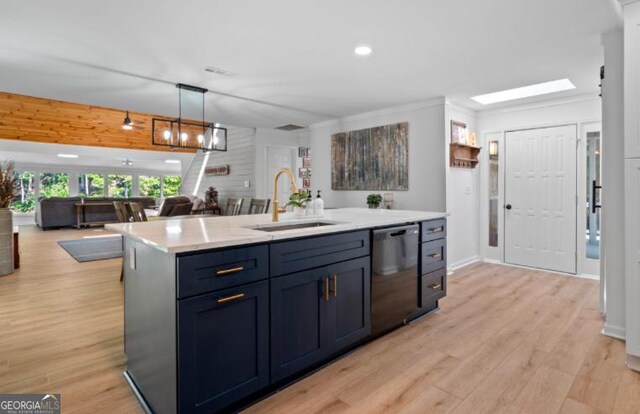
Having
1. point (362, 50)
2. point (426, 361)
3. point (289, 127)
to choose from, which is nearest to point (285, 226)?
point (426, 361)

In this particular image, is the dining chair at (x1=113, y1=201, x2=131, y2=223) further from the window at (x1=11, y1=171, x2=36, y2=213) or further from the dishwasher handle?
the window at (x1=11, y1=171, x2=36, y2=213)

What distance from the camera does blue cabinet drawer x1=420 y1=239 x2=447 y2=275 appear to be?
315 cm

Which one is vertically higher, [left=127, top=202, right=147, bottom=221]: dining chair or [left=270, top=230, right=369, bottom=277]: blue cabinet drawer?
[left=127, top=202, right=147, bottom=221]: dining chair

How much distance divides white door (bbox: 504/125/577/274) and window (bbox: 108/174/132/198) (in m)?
11.5

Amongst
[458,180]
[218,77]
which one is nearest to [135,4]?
[218,77]

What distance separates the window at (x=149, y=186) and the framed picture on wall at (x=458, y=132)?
35.5 feet

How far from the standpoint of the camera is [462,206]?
518 centimetres

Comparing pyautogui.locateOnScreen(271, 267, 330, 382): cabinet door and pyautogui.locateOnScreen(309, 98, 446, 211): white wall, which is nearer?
pyautogui.locateOnScreen(271, 267, 330, 382): cabinet door

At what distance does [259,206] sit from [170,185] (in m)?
8.77

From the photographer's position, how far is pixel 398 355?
2.50 metres

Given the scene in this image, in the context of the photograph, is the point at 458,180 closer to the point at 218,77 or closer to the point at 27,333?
the point at 218,77

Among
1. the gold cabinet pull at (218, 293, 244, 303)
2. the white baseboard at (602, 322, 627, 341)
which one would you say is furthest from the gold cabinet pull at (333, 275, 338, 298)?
the white baseboard at (602, 322, 627, 341)

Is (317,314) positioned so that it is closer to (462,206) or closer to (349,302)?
(349,302)

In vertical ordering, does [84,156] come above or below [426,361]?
above
